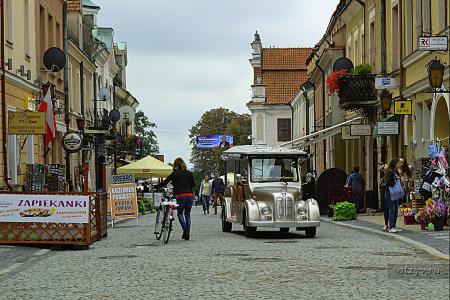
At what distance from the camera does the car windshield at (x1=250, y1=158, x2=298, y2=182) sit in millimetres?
23938

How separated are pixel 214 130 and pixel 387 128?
3499 inches

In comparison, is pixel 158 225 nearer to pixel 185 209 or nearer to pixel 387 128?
pixel 185 209

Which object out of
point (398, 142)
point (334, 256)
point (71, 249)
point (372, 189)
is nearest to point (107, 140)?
point (372, 189)

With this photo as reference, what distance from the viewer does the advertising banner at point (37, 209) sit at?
19609 mm

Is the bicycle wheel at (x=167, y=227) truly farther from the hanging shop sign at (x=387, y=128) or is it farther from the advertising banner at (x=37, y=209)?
the hanging shop sign at (x=387, y=128)

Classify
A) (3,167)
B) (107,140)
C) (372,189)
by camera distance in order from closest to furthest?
(3,167) → (372,189) → (107,140)

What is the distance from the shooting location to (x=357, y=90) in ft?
115

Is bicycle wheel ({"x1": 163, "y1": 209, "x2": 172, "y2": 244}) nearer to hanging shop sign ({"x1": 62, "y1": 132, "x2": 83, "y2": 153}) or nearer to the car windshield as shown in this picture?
the car windshield

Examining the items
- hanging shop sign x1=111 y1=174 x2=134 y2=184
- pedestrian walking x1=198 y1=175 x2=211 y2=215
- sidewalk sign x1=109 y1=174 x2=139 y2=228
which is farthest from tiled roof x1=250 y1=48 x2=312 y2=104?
sidewalk sign x1=109 y1=174 x2=139 y2=228

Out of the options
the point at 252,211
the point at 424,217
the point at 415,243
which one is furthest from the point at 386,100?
the point at 415,243

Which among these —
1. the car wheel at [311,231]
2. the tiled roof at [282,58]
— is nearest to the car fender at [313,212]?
the car wheel at [311,231]

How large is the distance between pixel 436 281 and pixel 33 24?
79.4 feet

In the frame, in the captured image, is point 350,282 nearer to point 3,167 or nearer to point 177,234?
point 177,234

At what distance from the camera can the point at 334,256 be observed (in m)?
16.5
